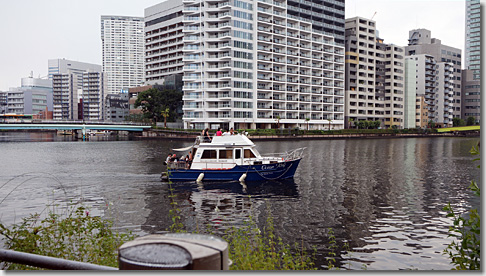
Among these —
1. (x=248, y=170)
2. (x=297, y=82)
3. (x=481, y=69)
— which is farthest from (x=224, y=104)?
(x=481, y=69)

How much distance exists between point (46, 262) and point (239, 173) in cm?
3072

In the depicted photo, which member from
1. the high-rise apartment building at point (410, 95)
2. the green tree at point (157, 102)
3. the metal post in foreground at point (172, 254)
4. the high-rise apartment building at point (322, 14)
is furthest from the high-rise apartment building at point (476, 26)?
the high-rise apartment building at point (410, 95)

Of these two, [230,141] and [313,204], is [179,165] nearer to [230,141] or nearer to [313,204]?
[230,141]

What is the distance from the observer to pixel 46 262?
372 cm

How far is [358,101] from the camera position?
164m

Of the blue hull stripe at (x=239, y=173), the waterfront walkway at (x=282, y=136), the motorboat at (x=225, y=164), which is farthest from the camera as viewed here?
the waterfront walkway at (x=282, y=136)

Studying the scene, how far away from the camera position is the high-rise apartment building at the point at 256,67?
12231 cm

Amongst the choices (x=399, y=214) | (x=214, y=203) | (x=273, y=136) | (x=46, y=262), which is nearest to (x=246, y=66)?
(x=273, y=136)

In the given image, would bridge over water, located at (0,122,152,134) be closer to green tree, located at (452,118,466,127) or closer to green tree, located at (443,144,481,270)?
green tree, located at (443,144,481,270)

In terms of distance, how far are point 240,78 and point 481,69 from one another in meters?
120

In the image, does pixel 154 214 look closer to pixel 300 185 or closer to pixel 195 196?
pixel 195 196

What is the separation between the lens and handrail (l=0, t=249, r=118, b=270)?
11.3ft

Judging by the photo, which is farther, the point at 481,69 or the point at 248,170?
the point at 248,170

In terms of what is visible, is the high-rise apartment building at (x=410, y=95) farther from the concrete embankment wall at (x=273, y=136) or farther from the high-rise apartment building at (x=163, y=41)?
the high-rise apartment building at (x=163, y=41)
